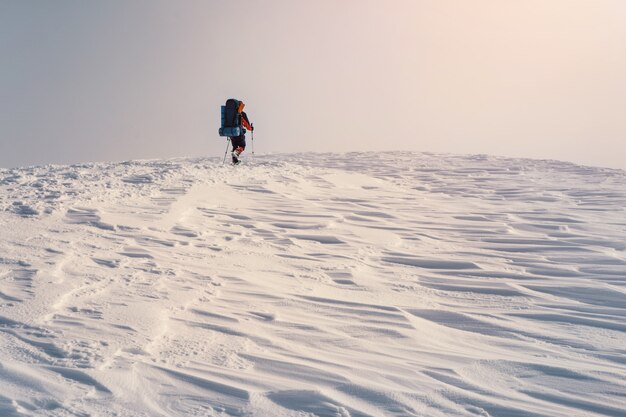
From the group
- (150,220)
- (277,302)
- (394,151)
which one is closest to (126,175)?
(150,220)

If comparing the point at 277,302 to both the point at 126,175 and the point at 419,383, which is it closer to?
the point at 419,383

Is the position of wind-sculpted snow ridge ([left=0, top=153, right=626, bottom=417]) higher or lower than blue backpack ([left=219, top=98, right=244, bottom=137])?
lower

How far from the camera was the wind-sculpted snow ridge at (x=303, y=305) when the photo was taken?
2701 millimetres

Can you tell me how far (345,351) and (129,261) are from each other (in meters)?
2.44

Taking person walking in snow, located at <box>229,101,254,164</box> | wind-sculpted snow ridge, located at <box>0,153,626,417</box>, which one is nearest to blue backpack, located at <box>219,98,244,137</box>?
person walking in snow, located at <box>229,101,254,164</box>

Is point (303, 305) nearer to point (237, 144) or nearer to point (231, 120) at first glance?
point (231, 120)

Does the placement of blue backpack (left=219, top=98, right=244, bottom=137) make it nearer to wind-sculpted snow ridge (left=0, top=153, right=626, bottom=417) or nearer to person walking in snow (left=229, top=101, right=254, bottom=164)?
person walking in snow (left=229, top=101, right=254, bottom=164)

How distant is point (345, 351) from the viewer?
3.27m

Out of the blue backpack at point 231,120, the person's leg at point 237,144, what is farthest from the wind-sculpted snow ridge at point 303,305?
the person's leg at point 237,144

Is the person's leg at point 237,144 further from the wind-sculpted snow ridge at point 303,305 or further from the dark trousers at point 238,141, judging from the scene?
Answer: the wind-sculpted snow ridge at point 303,305

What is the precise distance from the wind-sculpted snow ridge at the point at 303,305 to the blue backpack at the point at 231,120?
11.2 feet

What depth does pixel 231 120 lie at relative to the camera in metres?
11.9

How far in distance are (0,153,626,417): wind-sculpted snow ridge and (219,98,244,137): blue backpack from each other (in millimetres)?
3424

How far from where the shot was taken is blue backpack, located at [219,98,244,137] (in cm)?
1182
